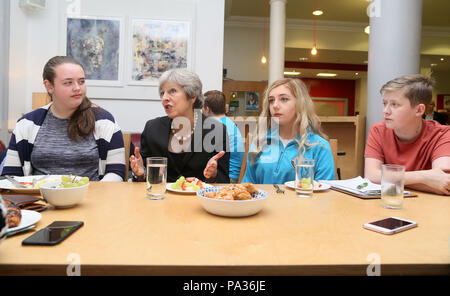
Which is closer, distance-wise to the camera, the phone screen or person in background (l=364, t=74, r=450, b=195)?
the phone screen

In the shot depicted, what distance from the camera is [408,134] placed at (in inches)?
67.9

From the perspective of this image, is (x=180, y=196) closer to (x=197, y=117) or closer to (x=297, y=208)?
(x=297, y=208)

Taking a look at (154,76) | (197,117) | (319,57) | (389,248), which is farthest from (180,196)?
(319,57)

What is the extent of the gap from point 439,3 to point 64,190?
7.78 metres

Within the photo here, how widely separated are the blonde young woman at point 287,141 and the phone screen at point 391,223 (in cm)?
85

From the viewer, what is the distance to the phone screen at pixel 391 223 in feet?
2.88

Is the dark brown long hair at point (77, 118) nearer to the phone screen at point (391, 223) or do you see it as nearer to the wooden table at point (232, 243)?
the wooden table at point (232, 243)

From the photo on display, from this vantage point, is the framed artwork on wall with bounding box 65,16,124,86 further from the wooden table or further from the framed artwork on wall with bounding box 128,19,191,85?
the wooden table

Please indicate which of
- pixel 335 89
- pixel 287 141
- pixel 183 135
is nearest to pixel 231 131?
pixel 183 135

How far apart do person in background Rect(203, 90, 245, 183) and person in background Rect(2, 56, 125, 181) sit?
0.93 metres

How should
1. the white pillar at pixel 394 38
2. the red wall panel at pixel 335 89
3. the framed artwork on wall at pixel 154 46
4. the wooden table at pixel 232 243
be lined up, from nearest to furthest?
the wooden table at pixel 232 243 < the white pillar at pixel 394 38 < the framed artwork on wall at pixel 154 46 < the red wall panel at pixel 335 89

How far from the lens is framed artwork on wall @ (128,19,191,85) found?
135 inches

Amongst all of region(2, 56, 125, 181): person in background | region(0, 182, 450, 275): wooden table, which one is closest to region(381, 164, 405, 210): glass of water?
region(0, 182, 450, 275): wooden table

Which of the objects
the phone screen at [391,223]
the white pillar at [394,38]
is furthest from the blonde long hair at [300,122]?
the white pillar at [394,38]
